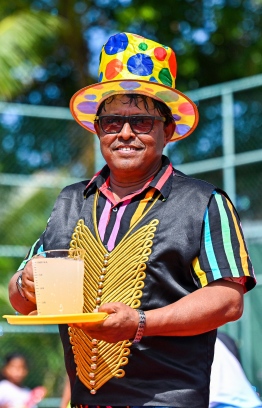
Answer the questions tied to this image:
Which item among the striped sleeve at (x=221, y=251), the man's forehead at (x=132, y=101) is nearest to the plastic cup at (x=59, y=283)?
the striped sleeve at (x=221, y=251)

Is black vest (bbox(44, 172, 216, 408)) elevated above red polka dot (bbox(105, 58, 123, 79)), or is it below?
below

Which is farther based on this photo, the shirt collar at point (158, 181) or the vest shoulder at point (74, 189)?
the vest shoulder at point (74, 189)

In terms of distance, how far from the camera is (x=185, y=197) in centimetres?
354

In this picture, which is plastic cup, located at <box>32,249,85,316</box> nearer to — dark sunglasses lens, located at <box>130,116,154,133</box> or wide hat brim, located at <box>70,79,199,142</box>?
dark sunglasses lens, located at <box>130,116,154,133</box>

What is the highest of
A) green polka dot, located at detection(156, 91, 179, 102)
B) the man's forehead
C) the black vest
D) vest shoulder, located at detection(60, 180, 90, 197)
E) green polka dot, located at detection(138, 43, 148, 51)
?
green polka dot, located at detection(138, 43, 148, 51)

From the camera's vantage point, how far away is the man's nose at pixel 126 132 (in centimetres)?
359

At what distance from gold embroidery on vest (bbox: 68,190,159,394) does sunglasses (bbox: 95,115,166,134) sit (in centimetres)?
32

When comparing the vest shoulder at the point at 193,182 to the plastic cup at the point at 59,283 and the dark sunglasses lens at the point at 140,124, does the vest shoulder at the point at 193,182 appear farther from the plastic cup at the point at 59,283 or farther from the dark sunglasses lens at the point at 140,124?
the plastic cup at the point at 59,283

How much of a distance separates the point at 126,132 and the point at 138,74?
0.79ft

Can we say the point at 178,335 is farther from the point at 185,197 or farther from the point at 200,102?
the point at 200,102

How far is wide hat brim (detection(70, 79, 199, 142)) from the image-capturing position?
3.64 metres

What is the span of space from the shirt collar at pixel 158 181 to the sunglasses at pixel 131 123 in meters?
0.19

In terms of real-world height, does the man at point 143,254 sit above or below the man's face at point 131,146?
below

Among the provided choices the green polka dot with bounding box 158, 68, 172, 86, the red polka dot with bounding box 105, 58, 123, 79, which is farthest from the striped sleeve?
the red polka dot with bounding box 105, 58, 123, 79
